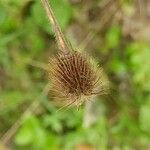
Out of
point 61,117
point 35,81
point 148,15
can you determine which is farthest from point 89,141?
point 148,15

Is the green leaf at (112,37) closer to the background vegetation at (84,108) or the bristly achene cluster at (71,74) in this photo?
the background vegetation at (84,108)

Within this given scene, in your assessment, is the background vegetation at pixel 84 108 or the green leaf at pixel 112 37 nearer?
the background vegetation at pixel 84 108

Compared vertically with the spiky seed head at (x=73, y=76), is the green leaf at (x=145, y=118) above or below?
below

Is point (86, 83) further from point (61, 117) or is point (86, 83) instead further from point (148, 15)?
point (148, 15)

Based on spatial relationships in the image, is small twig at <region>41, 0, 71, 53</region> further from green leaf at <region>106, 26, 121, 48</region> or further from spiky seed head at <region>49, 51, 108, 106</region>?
green leaf at <region>106, 26, 121, 48</region>

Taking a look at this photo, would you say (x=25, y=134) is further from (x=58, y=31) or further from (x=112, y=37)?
(x=58, y=31)

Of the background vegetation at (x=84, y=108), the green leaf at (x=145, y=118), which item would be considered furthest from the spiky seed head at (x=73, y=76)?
the green leaf at (x=145, y=118)

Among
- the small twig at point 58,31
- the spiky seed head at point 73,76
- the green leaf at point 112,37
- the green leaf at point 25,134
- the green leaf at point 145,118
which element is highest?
the small twig at point 58,31

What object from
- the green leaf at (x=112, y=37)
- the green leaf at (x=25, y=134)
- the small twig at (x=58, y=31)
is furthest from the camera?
the green leaf at (x=112, y=37)
